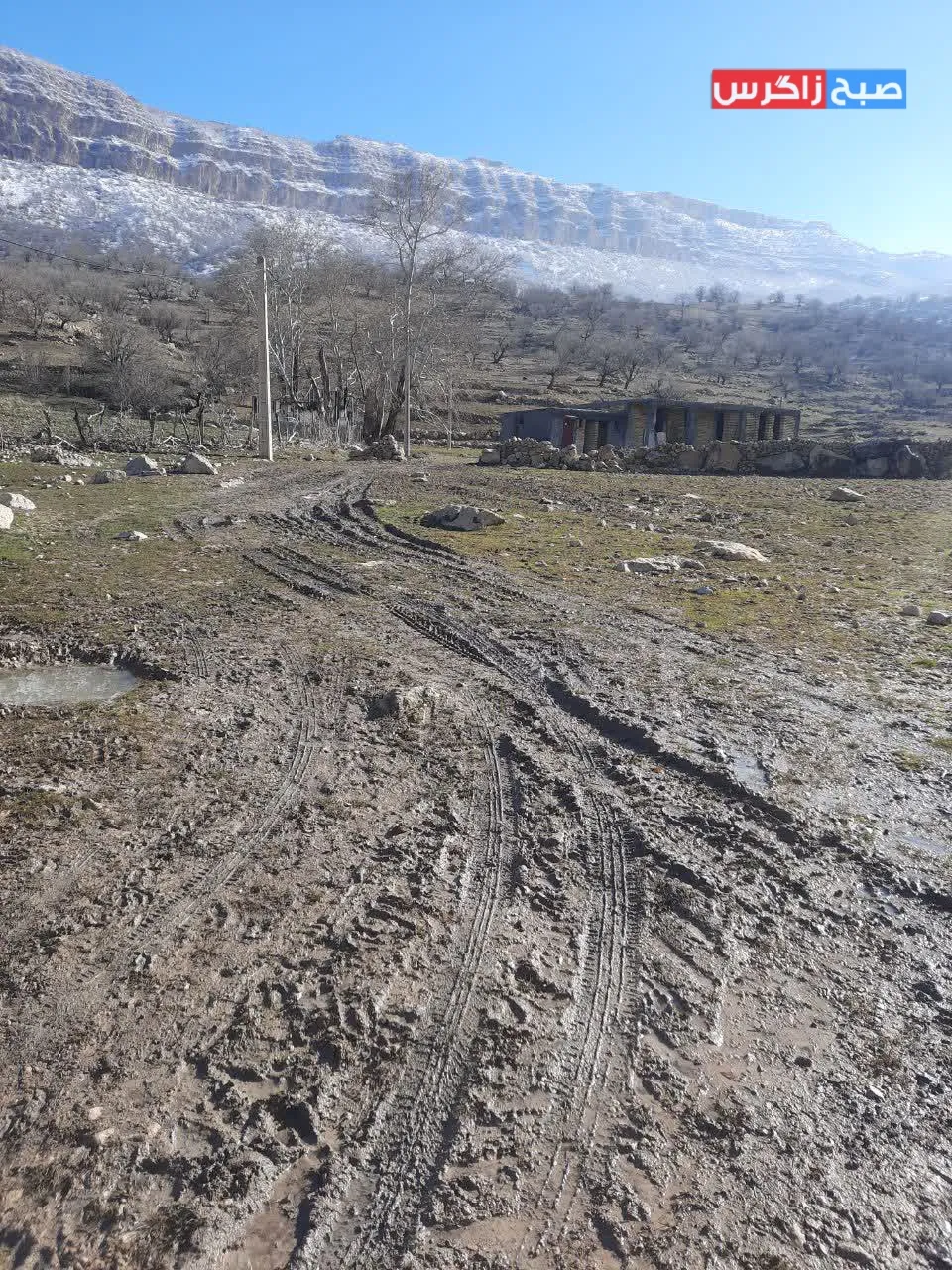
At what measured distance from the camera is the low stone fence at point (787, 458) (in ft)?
95.5

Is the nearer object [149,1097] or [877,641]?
[149,1097]

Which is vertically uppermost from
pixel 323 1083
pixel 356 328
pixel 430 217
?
pixel 430 217

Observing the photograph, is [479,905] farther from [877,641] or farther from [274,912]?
[877,641]

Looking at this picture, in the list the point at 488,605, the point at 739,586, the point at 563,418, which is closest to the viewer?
the point at 488,605

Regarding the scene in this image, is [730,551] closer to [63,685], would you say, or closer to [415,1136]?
[63,685]

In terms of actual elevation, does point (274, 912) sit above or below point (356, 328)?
below

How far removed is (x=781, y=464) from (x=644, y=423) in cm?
1355

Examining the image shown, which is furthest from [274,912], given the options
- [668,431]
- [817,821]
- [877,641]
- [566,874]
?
[668,431]

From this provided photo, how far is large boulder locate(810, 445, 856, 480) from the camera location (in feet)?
96.3

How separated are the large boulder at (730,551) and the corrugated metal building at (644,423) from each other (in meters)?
30.1

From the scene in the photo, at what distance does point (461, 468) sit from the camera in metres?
24.6

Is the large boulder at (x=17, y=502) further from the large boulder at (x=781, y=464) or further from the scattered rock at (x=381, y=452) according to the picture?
the large boulder at (x=781, y=464)

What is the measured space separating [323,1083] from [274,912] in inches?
35.1

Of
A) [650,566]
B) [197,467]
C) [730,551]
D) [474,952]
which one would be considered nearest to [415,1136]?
[474,952]
